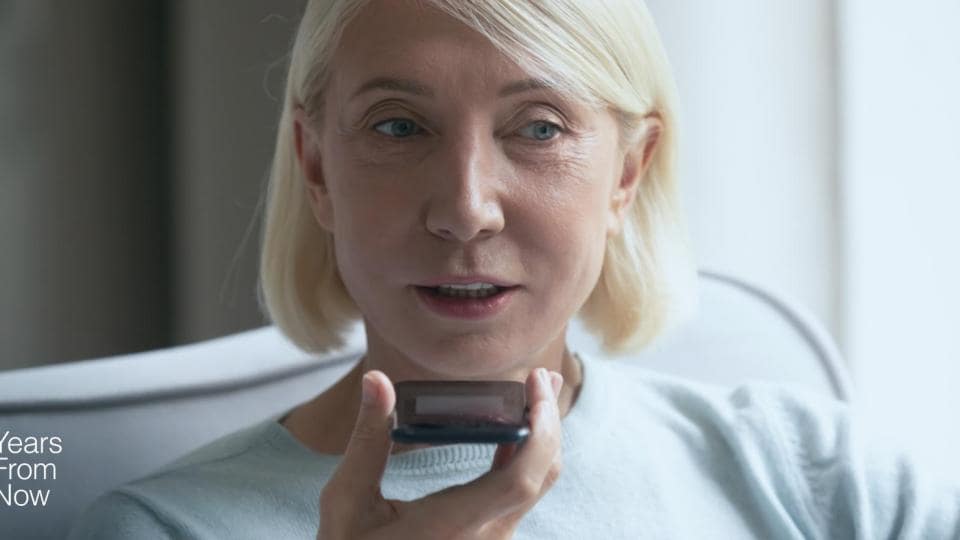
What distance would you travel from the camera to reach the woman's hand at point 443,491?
90 cm

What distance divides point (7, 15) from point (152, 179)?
352 millimetres

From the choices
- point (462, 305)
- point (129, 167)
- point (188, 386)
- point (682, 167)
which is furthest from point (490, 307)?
point (129, 167)

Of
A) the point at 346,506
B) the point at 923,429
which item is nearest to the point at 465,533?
the point at 346,506

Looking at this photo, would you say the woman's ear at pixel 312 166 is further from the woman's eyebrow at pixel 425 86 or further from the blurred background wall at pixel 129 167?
the blurred background wall at pixel 129 167

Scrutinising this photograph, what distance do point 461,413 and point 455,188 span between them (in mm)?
203

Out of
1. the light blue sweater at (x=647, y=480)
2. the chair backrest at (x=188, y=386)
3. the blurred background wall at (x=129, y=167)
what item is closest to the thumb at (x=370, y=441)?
the light blue sweater at (x=647, y=480)

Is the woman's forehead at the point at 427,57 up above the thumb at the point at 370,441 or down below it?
above

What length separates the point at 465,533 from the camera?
91 cm

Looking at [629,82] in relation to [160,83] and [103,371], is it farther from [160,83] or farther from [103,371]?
[160,83]

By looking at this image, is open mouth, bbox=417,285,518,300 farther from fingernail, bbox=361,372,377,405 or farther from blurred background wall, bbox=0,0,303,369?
blurred background wall, bbox=0,0,303,369

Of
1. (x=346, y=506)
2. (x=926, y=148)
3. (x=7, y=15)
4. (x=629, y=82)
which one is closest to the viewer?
(x=346, y=506)

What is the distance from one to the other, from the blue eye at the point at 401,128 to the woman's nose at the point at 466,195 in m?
0.04

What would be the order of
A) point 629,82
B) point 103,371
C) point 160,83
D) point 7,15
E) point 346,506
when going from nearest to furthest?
point 346,506 < point 629,82 < point 103,371 < point 7,15 < point 160,83

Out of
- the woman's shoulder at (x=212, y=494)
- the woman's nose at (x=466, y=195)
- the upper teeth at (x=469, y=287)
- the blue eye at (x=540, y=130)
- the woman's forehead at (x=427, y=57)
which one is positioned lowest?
the woman's shoulder at (x=212, y=494)
